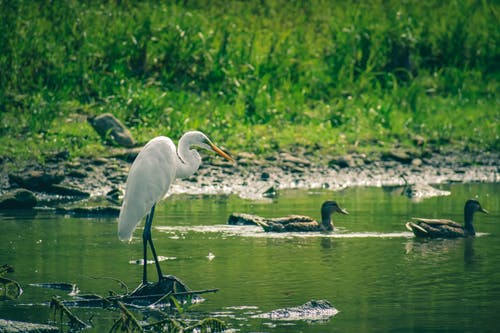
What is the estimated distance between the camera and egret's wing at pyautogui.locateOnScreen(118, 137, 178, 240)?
413 inches

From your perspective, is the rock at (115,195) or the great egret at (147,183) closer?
the great egret at (147,183)

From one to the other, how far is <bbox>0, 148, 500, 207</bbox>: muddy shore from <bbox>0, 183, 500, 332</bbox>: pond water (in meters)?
1.57

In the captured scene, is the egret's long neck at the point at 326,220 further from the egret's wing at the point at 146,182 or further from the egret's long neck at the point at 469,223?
the egret's wing at the point at 146,182

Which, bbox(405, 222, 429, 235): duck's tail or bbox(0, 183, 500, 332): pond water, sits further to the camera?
bbox(405, 222, 429, 235): duck's tail

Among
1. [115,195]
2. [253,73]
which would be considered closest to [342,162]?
[253,73]

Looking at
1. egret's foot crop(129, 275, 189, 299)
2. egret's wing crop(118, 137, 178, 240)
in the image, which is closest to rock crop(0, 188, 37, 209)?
egret's wing crop(118, 137, 178, 240)

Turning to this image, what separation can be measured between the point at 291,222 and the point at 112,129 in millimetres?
6539

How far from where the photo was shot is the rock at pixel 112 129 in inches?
776

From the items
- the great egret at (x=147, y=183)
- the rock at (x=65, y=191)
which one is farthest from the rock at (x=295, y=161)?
the great egret at (x=147, y=183)

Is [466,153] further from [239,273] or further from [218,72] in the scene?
[239,273]

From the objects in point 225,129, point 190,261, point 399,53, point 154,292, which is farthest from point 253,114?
point 154,292

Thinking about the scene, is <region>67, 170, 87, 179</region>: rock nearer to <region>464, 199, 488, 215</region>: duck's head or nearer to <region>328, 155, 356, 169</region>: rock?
<region>328, 155, 356, 169</region>: rock

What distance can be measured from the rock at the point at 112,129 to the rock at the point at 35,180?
2221mm

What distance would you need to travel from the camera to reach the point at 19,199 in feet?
53.1
